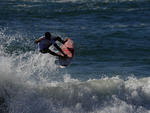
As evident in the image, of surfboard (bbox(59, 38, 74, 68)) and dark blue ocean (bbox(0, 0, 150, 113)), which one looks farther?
dark blue ocean (bbox(0, 0, 150, 113))

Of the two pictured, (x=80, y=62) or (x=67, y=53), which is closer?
(x=67, y=53)

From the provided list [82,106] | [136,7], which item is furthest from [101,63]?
[136,7]

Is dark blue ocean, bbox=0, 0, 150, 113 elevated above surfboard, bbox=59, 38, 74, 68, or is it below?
below

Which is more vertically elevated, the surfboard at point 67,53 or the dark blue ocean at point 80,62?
the surfboard at point 67,53

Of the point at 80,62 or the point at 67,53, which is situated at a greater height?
the point at 67,53

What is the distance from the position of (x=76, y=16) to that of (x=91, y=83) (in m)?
15.5

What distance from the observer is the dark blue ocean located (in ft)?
51.6

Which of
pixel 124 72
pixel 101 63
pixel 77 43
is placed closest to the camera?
pixel 124 72

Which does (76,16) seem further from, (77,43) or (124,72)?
(124,72)

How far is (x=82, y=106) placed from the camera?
1563 centimetres

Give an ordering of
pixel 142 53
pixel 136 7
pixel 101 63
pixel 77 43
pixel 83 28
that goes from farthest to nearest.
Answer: pixel 136 7 → pixel 83 28 → pixel 77 43 → pixel 142 53 → pixel 101 63

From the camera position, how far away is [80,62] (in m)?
20.7

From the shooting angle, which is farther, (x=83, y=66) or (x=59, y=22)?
(x=59, y=22)

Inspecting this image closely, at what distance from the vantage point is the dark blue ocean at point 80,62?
15.7 meters
